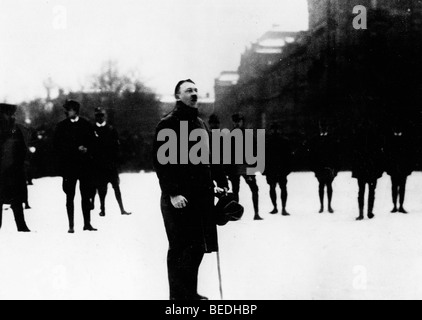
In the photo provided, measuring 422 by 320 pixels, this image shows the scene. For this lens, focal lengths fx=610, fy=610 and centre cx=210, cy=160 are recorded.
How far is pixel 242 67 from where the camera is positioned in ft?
172

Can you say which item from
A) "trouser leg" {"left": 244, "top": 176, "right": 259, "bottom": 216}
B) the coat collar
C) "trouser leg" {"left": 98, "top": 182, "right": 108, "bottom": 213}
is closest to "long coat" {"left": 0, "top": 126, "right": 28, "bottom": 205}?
"trouser leg" {"left": 98, "top": 182, "right": 108, "bottom": 213}

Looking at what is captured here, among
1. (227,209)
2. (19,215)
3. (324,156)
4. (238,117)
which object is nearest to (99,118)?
(19,215)

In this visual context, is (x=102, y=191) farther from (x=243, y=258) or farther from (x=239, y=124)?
(x=243, y=258)

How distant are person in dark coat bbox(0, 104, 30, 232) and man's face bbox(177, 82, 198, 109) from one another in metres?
5.24

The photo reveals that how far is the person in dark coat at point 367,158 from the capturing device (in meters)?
10.5

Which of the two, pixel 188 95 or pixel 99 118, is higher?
pixel 188 95

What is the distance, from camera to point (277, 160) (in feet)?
37.5

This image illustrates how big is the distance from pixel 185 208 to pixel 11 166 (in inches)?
210

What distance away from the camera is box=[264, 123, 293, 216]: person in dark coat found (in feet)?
37.4

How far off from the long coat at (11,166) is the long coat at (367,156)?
18.3ft

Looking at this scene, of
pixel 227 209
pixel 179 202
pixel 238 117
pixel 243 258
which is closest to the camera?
pixel 179 202

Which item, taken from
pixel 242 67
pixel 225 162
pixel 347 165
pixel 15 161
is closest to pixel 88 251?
pixel 15 161

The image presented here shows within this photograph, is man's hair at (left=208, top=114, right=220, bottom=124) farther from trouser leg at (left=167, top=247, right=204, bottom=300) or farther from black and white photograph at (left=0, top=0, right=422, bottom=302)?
trouser leg at (left=167, top=247, right=204, bottom=300)

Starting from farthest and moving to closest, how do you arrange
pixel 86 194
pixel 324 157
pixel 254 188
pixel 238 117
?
pixel 324 157, pixel 254 188, pixel 238 117, pixel 86 194
